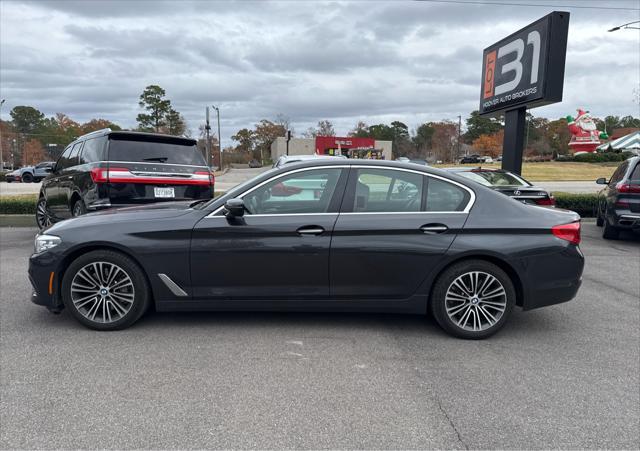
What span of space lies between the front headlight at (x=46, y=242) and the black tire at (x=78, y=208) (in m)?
3.08

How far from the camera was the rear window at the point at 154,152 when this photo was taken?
6934 millimetres

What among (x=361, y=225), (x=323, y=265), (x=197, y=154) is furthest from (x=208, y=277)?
(x=197, y=154)

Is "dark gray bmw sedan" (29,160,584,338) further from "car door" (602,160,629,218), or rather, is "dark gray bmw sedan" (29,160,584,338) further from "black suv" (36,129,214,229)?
"car door" (602,160,629,218)

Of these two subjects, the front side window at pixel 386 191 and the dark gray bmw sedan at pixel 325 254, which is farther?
the front side window at pixel 386 191

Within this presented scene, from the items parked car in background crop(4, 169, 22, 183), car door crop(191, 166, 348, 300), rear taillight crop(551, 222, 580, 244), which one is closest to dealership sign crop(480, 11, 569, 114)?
rear taillight crop(551, 222, 580, 244)

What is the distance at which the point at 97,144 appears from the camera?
7.09 m

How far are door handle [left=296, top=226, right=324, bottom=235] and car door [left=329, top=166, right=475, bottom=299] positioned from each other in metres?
0.13

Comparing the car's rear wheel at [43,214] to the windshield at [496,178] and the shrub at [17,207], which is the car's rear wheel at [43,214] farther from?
the windshield at [496,178]

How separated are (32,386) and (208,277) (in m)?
1.47

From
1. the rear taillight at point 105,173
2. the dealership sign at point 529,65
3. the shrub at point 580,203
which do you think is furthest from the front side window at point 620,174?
the rear taillight at point 105,173

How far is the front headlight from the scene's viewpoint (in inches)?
161

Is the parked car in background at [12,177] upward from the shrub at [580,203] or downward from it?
downward

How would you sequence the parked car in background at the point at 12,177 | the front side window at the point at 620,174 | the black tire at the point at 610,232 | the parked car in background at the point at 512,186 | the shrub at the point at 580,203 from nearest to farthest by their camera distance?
the parked car in background at the point at 512,186 → the front side window at the point at 620,174 → the black tire at the point at 610,232 → the shrub at the point at 580,203 → the parked car in background at the point at 12,177

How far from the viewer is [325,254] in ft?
13.2
